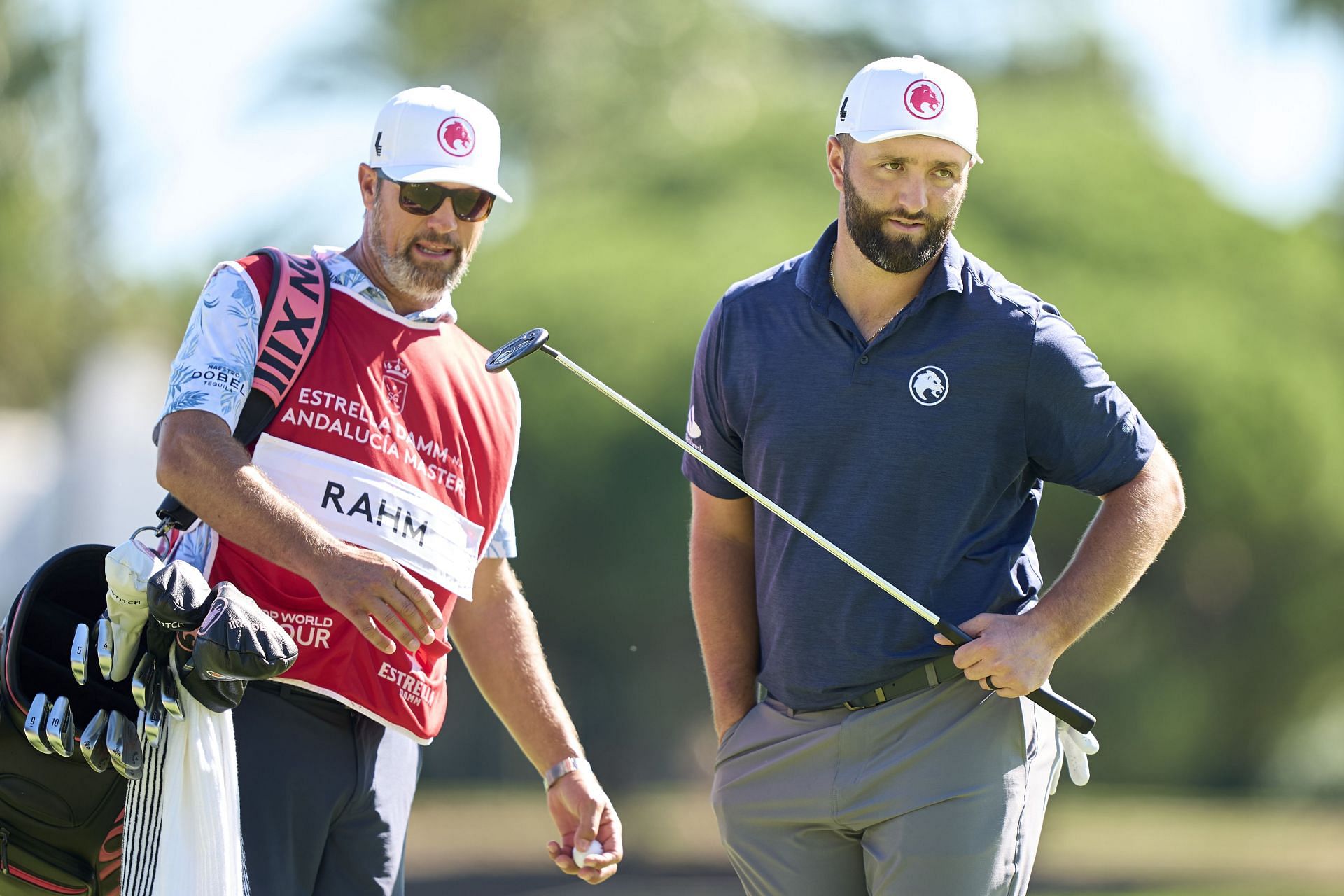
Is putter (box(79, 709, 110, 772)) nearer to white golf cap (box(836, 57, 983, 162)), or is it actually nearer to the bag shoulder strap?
the bag shoulder strap

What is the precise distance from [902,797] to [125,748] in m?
1.75

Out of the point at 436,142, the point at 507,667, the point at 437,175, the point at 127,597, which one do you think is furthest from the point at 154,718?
the point at 436,142

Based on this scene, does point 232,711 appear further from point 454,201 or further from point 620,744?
point 620,744

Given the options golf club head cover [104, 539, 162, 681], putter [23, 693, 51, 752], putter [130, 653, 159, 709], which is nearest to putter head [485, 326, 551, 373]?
golf club head cover [104, 539, 162, 681]

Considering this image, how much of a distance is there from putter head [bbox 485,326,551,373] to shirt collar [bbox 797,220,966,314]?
664 millimetres

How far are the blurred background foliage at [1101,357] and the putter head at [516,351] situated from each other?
10123 millimetres

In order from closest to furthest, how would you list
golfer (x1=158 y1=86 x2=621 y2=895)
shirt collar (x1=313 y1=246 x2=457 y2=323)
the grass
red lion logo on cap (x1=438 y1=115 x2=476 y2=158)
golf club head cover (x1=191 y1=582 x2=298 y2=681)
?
golf club head cover (x1=191 y1=582 x2=298 y2=681) → golfer (x1=158 y1=86 x2=621 y2=895) → shirt collar (x1=313 y1=246 x2=457 y2=323) → red lion logo on cap (x1=438 y1=115 x2=476 y2=158) → the grass

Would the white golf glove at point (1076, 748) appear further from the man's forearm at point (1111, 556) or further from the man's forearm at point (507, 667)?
the man's forearm at point (507, 667)

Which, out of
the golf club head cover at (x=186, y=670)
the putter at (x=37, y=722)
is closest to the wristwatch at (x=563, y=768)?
the golf club head cover at (x=186, y=670)

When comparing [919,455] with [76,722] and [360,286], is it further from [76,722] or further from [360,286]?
[76,722]

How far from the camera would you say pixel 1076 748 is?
4305 mm

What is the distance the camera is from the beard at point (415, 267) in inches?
180

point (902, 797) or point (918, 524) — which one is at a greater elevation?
point (918, 524)

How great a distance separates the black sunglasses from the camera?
4.60 meters
